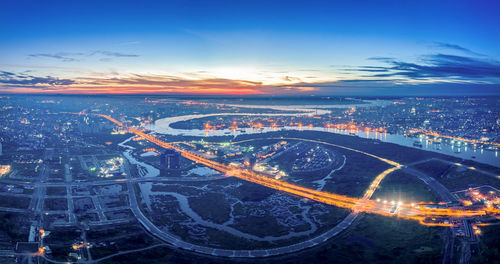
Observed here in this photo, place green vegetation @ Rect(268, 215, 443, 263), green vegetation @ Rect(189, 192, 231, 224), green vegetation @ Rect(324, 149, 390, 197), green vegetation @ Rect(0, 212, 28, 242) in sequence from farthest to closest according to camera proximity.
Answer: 1. green vegetation @ Rect(324, 149, 390, 197)
2. green vegetation @ Rect(189, 192, 231, 224)
3. green vegetation @ Rect(0, 212, 28, 242)
4. green vegetation @ Rect(268, 215, 443, 263)

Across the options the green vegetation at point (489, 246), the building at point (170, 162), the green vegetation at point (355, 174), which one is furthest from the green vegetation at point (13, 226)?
the green vegetation at point (489, 246)

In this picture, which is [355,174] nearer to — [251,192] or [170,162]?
[251,192]

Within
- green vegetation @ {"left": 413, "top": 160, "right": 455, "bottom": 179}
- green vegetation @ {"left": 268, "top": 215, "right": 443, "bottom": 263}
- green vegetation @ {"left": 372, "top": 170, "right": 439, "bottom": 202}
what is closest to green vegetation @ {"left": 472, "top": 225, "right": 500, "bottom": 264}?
green vegetation @ {"left": 268, "top": 215, "right": 443, "bottom": 263}

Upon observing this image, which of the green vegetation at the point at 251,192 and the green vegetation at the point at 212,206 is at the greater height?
the green vegetation at the point at 251,192

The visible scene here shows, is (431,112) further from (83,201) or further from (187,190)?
(83,201)

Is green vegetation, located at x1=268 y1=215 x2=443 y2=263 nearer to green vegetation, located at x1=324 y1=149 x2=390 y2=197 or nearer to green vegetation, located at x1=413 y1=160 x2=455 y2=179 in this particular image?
green vegetation, located at x1=324 y1=149 x2=390 y2=197

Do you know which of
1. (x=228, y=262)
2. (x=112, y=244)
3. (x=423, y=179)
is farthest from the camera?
(x=423, y=179)

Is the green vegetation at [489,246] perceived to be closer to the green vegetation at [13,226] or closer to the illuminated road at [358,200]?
the illuminated road at [358,200]

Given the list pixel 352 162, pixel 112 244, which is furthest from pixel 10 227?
pixel 352 162
